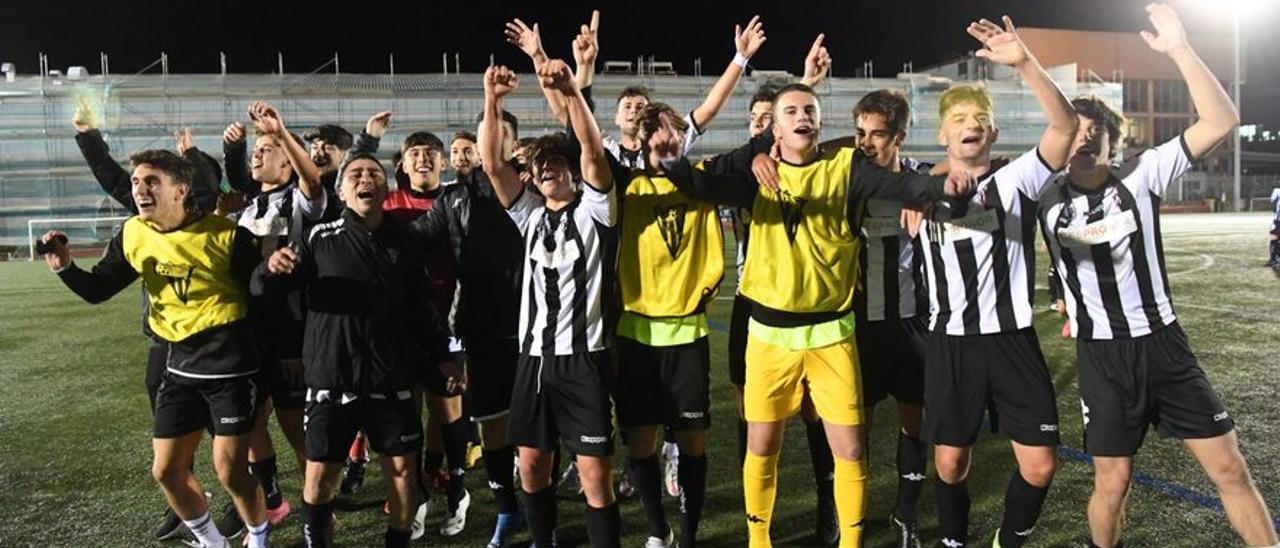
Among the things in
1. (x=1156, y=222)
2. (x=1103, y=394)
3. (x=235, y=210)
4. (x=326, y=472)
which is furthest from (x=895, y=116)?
(x=235, y=210)

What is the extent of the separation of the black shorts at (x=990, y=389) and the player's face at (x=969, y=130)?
0.72 meters

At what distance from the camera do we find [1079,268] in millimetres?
3332

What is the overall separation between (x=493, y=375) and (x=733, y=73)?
1.90 m

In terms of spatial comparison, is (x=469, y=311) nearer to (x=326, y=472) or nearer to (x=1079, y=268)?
(x=326, y=472)

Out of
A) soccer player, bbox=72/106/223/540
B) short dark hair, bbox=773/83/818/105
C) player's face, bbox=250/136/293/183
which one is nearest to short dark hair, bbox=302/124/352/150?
player's face, bbox=250/136/293/183

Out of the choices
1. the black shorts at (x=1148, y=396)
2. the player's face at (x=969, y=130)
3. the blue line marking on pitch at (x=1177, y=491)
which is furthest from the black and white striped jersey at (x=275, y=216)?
the blue line marking on pitch at (x=1177, y=491)

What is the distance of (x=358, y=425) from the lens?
11.5 feet

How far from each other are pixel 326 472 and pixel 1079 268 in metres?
3.08

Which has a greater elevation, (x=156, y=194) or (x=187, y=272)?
(x=156, y=194)

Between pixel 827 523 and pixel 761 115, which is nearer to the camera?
pixel 827 523

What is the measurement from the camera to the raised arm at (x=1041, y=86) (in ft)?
10.1

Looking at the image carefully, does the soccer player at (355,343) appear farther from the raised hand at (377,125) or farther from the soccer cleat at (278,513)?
the raised hand at (377,125)

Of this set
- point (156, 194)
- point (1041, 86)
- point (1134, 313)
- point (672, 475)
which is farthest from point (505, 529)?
point (1041, 86)

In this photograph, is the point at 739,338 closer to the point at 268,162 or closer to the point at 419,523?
the point at 419,523
